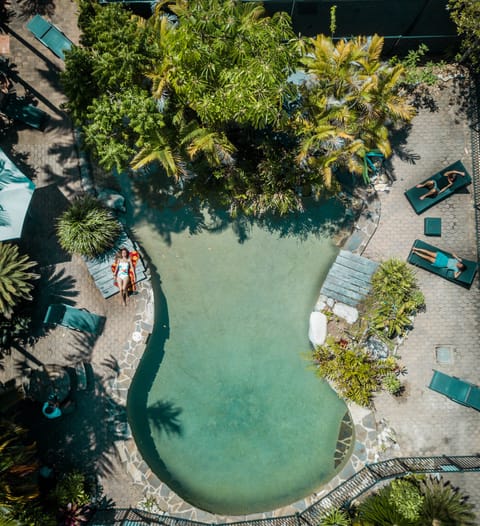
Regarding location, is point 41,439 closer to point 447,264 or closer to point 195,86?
point 195,86

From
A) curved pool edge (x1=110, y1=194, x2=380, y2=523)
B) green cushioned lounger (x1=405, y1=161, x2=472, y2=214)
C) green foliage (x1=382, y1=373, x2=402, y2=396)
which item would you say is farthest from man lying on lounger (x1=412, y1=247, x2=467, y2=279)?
curved pool edge (x1=110, y1=194, x2=380, y2=523)

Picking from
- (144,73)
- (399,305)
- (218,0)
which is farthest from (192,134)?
(399,305)

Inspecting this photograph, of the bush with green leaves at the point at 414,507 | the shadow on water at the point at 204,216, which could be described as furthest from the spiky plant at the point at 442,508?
the shadow on water at the point at 204,216

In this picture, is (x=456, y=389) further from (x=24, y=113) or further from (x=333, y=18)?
(x=24, y=113)

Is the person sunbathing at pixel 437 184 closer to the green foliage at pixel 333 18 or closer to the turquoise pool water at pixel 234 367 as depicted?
the turquoise pool water at pixel 234 367

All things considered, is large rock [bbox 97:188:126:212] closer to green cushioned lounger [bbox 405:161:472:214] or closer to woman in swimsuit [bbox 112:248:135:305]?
woman in swimsuit [bbox 112:248:135:305]
